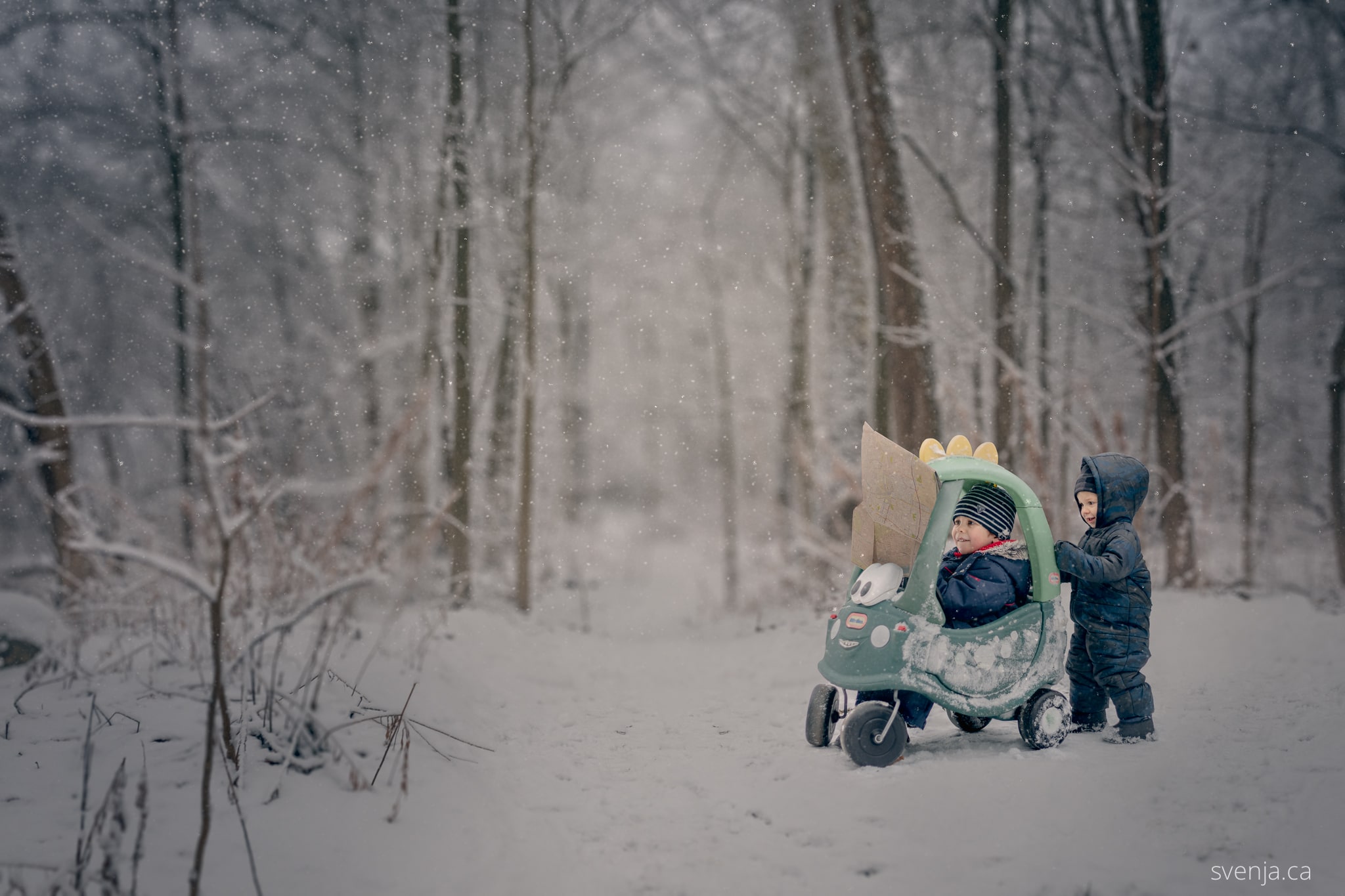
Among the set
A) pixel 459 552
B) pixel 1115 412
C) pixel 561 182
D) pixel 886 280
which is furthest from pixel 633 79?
pixel 1115 412

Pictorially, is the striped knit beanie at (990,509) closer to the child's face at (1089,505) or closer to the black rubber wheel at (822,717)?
the child's face at (1089,505)

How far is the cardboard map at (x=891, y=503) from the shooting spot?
11.1 ft

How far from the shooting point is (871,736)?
3230 mm

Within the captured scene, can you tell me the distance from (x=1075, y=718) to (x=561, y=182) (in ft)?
33.1

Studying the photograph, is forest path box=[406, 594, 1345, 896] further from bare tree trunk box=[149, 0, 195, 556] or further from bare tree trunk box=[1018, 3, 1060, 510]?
bare tree trunk box=[149, 0, 195, 556]

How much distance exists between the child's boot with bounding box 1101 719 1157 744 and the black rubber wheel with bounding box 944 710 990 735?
1.73ft

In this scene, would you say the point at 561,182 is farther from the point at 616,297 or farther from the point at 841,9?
the point at 616,297

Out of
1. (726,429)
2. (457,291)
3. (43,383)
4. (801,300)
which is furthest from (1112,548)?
(726,429)

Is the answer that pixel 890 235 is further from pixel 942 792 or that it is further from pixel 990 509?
pixel 942 792

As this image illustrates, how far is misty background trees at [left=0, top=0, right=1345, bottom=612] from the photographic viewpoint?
23.9 ft

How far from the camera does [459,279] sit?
8484 mm

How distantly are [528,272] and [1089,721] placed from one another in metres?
6.62

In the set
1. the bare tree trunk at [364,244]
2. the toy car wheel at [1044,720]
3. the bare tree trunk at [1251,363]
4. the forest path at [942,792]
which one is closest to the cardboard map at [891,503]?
the toy car wheel at [1044,720]

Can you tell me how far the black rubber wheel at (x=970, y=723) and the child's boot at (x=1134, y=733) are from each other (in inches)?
20.7
